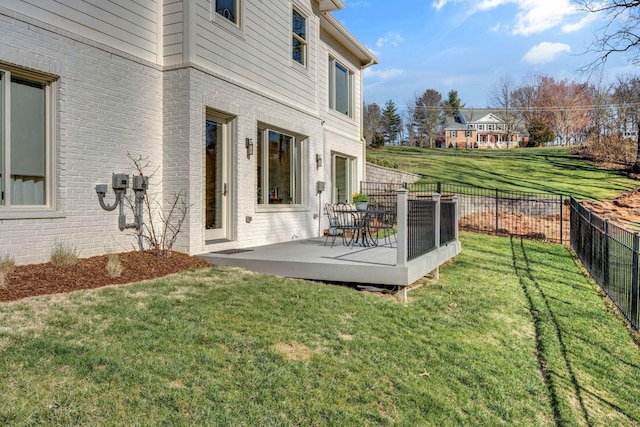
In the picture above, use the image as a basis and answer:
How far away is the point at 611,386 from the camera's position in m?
4.45

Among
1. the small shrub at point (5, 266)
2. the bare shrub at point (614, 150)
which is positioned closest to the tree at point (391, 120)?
the bare shrub at point (614, 150)

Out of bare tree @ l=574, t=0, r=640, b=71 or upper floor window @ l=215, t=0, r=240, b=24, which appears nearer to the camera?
upper floor window @ l=215, t=0, r=240, b=24

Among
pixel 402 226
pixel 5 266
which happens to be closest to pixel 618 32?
pixel 402 226

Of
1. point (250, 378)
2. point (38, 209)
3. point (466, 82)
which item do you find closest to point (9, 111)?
point (38, 209)

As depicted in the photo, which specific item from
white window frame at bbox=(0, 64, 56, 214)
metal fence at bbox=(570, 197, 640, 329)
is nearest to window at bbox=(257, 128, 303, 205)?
white window frame at bbox=(0, 64, 56, 214)

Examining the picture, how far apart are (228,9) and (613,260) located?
8206 millimetres

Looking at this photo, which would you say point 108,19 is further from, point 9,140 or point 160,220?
point 160,220

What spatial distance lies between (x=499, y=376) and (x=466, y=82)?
Result: 66082mm

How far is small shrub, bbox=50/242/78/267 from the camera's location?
5.32m

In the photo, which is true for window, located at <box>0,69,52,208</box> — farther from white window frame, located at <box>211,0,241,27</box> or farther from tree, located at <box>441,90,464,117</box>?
tree, located at <box>441,90,464,117</box>

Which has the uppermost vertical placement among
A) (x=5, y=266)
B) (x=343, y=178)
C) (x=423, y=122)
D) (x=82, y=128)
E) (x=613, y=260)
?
(x=423, y=122)

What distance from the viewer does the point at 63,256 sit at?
17.6 feet

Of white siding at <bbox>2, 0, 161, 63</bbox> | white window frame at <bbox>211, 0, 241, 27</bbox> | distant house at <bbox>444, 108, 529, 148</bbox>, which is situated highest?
distant house at <bbox>444, 108, 529, 148</bbox>

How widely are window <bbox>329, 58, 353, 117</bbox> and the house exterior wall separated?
22.5 feet
